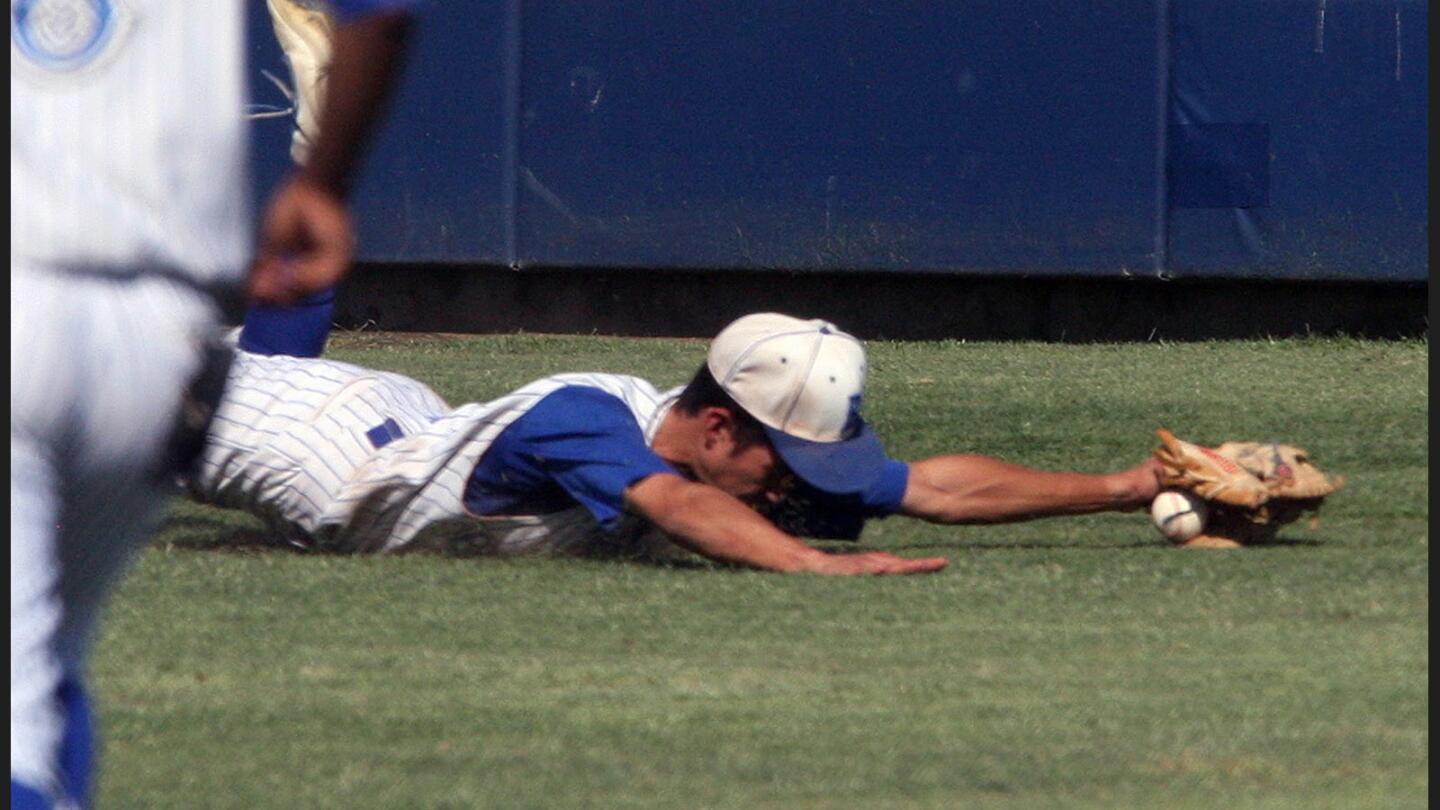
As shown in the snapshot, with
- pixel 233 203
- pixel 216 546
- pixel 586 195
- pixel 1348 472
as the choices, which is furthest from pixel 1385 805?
pixel 586 195

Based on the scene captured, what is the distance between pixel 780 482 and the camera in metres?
4.80

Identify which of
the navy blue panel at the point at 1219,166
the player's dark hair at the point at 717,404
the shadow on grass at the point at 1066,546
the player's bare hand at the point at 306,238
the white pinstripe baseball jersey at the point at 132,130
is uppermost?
the white pinstripe baseball jersey at the point at 132,130

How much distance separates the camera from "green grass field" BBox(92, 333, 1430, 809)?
112 inches

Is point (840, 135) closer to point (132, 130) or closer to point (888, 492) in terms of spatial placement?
point (888, 492)

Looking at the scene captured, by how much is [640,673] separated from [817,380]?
1315mm

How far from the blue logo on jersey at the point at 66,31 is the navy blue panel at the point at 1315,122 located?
8.90 m

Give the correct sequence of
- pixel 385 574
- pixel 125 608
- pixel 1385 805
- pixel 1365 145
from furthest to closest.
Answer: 1. pixel 1365 145
2. pixel 385 574
3. pixel 125 608
4. pixel 1385 805

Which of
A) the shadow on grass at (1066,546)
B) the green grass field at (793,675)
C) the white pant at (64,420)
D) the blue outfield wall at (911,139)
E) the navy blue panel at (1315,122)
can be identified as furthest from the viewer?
the blue outfield wall at (911,139)

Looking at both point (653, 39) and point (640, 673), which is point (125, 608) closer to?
point (640, 673)

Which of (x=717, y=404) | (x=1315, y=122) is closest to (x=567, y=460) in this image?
(x=717, y=404)

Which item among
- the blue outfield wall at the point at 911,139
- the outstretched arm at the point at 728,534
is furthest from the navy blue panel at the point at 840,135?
the outstretched arm at the point at 728,534

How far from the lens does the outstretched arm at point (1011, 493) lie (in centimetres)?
500

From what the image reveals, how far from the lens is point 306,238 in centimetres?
184

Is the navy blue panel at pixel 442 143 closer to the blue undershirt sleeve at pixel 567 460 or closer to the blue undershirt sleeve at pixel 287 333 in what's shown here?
the blue undershirt sleeve at pixel 287 333
